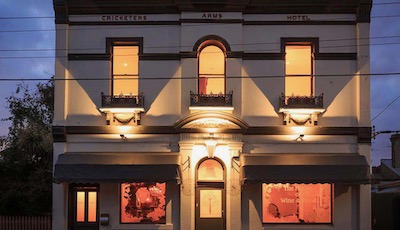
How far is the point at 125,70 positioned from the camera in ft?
57.5

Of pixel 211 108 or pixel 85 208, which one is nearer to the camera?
pixel 211 108

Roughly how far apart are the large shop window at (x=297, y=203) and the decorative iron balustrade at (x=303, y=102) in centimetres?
263

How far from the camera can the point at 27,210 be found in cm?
1870

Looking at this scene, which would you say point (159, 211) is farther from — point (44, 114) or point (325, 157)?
point (44, 114)

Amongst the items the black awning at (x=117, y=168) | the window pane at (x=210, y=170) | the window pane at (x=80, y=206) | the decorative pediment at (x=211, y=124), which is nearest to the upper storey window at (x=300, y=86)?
the decorative pediment at (x=211, y=124)

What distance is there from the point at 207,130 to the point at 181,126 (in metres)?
0.85

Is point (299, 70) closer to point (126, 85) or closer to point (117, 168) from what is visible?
point (126, 85)

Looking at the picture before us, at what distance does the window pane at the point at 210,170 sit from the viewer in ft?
55.5

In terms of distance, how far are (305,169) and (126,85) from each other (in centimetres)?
649

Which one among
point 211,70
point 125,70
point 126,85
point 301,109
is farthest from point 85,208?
point 301,109

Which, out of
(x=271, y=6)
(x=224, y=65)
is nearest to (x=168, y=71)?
(x=224, y=65)

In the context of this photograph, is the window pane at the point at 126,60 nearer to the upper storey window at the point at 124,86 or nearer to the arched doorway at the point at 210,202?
the upper storey window at the point at 124,86

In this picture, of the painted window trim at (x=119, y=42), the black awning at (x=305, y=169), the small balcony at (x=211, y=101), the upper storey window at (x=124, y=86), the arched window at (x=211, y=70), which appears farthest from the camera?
the painted window trim at (x=119, y=42)

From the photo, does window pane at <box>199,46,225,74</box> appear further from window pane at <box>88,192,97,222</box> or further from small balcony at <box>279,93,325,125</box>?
window pane at <box>88,192,97,222</box>
